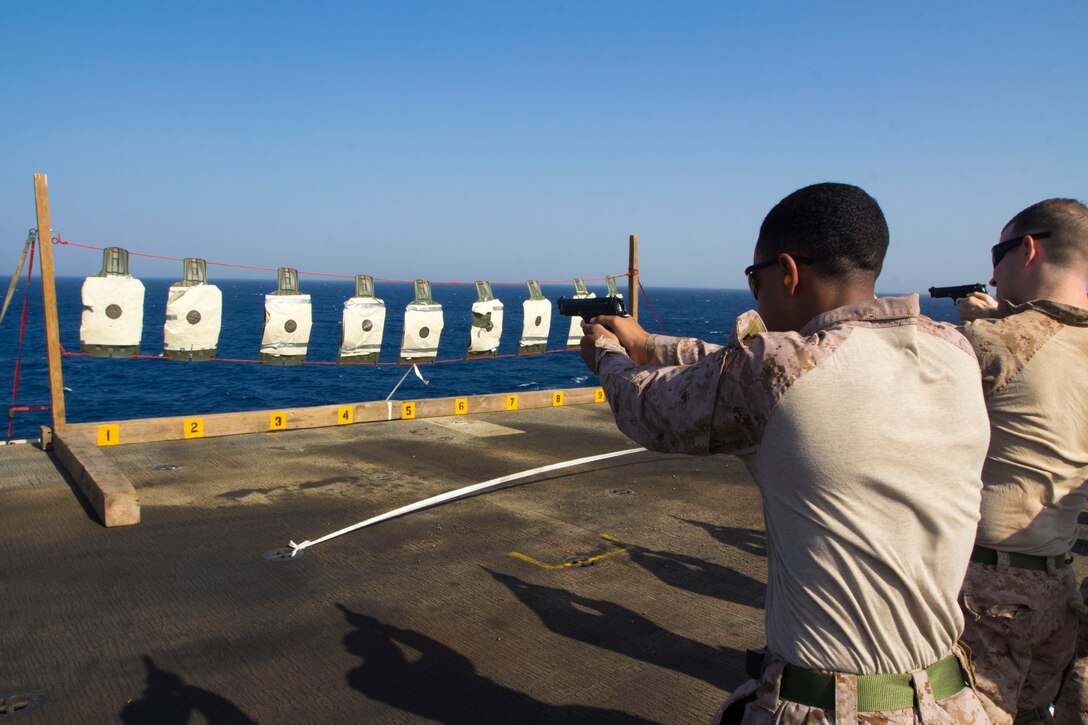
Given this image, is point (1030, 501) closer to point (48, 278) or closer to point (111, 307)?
point (48, 278)

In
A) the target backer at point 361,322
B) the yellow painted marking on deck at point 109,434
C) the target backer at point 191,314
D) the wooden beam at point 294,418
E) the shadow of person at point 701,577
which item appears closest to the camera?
the shadow of person at point 701,577

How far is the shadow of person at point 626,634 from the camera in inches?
192

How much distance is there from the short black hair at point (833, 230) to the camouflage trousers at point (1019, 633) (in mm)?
1622

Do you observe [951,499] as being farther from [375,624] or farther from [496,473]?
[496,473]

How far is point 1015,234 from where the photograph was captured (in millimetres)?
3242

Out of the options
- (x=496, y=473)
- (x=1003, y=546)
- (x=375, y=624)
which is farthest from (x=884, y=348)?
(x=496, y=473)

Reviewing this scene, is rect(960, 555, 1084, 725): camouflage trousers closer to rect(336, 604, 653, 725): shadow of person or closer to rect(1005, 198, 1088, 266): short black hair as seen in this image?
rect(1005, 198, 1088, 266): short black hair

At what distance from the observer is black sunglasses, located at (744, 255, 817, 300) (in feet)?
6.47

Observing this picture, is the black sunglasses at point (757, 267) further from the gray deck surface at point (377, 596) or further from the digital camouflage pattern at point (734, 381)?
the gray deck surface at point (377, 596)

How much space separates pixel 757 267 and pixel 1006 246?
1.82 metres

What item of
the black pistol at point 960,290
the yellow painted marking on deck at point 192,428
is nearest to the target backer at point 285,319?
the yellow painted marking on deck at point 192,428

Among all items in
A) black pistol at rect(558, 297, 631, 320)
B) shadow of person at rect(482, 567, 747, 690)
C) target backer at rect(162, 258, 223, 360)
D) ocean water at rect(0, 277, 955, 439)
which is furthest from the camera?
ocean water at rect(0, 277, 955, 439)

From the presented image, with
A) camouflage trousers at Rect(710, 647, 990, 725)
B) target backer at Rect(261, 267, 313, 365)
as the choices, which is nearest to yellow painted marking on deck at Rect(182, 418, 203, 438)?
target backer at Rect(261, 267, 313, 365)

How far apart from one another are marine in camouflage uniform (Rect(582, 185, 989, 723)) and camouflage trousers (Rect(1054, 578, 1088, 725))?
152 cm
